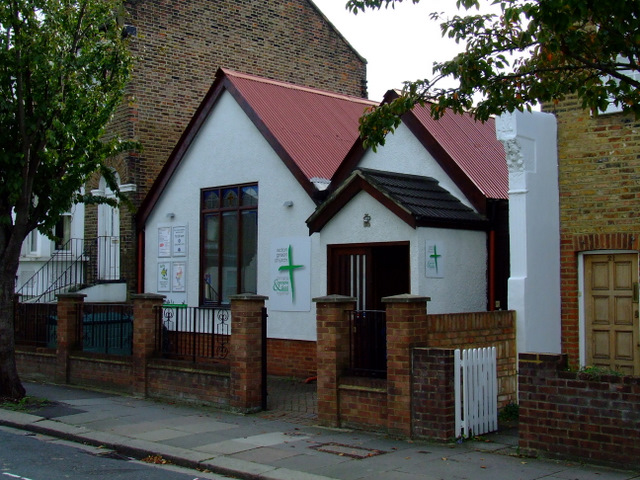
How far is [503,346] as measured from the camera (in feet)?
37.3

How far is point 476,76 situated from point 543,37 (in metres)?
1.05

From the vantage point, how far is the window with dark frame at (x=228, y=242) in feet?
53.3

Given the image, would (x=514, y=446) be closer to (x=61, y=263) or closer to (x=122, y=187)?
(x=122, y=187)

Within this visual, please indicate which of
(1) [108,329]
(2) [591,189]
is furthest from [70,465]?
(2) [591,189]

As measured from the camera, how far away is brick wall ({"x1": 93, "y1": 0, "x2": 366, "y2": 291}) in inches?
774

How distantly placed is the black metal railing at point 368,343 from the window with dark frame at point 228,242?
5391 mm

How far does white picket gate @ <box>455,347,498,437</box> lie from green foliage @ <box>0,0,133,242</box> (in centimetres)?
717

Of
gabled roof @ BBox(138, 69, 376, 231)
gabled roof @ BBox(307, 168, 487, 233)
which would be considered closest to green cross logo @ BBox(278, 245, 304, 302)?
gabled roof @ BBox(138, 69, 376, 231)

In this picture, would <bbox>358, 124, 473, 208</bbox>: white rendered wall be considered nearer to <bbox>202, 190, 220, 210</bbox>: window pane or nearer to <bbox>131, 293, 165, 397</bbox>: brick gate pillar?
<bbox>202, 190, 220, 210</bbox>: window pane

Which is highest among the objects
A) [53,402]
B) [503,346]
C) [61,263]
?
[61,263]

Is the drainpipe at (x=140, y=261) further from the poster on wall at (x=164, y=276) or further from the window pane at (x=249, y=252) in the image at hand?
the window pane at (x=249, y=252)

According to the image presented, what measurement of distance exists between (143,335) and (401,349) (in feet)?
18.1

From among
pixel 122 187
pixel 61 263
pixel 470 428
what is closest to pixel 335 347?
pixel 470 428

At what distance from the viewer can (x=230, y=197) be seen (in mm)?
16766
